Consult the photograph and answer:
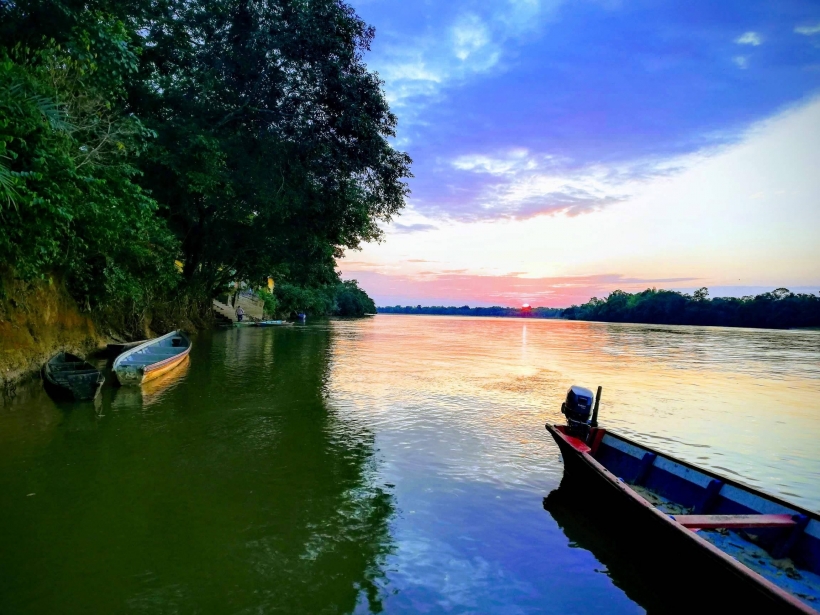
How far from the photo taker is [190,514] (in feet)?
18.3

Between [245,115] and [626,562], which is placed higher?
[245,115]

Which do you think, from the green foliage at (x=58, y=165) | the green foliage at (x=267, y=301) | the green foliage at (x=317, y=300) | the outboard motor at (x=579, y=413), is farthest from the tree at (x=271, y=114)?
the green foliage at (x=267, y=301)

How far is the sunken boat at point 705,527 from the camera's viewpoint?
372cm

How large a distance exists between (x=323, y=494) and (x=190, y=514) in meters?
1.72

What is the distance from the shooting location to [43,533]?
4.96 m

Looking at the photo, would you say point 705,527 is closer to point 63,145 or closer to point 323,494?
point 323,494

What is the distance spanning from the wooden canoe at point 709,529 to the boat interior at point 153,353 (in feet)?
44.1

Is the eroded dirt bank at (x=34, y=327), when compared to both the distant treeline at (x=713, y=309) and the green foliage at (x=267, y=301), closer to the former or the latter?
the green foliage at (x=267, y=301)

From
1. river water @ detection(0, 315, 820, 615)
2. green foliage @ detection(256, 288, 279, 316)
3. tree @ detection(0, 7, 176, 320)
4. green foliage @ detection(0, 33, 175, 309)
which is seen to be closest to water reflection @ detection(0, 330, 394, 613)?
river water @ detection(0, 315, 820, 615)

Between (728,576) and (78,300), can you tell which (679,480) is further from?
(78,300)

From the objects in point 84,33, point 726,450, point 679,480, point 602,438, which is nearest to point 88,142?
point 84,33

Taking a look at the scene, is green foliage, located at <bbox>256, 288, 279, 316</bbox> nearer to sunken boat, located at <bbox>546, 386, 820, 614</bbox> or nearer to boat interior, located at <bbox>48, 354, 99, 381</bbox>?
boat interior, located at <bbox>48, 354, 99, 381</bbox>

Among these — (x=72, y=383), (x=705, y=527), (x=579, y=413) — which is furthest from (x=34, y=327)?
(x=705, y=527)

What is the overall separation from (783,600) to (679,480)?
306 cm
